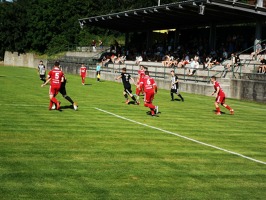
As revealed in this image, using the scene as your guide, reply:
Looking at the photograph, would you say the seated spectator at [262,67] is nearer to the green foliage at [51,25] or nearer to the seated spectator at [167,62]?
the seated spectator at [167,62]

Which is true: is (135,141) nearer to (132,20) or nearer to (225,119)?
(225,119)

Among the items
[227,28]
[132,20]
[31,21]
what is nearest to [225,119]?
[227,28]

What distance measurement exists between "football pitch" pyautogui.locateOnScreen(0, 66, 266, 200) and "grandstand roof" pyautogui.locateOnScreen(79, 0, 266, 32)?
1956cm

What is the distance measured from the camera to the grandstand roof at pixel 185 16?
35.3 metres

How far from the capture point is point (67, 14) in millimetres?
83938

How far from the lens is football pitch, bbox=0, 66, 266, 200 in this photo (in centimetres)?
777

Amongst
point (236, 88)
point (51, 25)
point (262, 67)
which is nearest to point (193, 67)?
point (236, 88)

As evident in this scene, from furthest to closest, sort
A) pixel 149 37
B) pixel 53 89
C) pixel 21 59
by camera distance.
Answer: pixel 21 59 < pixel 149 37 < pixel 53 89

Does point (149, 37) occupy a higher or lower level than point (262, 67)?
higher

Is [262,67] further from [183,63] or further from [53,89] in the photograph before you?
[53,89]

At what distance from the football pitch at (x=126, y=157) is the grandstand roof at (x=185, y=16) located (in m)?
19.6

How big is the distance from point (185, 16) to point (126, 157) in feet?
113

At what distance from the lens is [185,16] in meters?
43.0

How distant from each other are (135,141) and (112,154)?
196 centimetres
